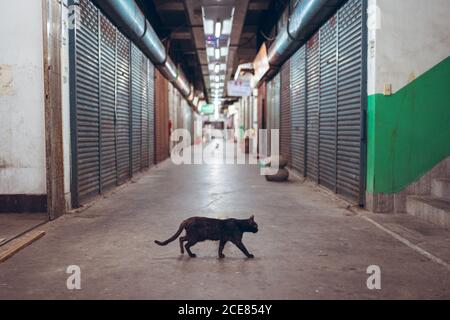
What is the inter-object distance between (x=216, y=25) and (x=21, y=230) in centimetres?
1267

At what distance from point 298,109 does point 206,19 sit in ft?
20.1

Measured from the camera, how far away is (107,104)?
29.5 ft

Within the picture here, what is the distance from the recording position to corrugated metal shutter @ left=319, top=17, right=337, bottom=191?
841 centimetres

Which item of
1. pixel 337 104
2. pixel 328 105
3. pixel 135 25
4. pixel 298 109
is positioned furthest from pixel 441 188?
pixel 135 25

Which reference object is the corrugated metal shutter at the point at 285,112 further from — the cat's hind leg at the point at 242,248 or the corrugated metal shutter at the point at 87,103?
the cat's hind leg at the point at 242,248

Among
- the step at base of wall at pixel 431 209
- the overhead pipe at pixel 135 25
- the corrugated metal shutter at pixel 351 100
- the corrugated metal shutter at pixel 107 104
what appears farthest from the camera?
the corrugated metal shutter at pixel 107 104

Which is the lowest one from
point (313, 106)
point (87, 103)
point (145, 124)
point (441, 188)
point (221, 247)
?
point (221, 247)

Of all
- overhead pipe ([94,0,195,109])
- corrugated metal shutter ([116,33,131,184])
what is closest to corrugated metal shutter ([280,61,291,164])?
overhead pipe ([94,0,195,109])

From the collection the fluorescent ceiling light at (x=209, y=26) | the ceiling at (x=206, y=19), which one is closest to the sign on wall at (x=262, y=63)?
the ceiling at (x=206, y=19)

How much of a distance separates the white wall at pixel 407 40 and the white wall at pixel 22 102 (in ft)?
15.8

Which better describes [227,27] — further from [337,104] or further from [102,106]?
[337,104]

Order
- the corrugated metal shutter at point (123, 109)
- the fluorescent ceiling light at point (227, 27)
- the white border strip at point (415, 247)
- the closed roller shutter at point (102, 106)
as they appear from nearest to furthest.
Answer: the white border strip at point (415, 247)
the closed roller shutter at point (102, 106)
the corrugated metal shutter at point (123, 109)
the fluorescent ceiling light at point (227, 27)

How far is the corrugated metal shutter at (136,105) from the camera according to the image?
38.2 ft

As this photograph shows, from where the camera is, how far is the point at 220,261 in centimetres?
414
